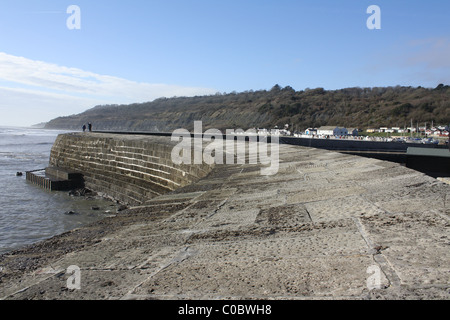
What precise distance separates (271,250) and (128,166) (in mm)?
11720

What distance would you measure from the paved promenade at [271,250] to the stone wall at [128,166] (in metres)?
4.22

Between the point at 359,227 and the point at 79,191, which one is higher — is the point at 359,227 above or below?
above

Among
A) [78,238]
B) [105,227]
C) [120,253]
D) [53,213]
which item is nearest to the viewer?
[120,253]

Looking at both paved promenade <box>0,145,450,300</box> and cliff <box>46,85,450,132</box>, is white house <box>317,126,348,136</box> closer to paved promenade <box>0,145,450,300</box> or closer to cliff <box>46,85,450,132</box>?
cliff <box>46,85,450,132</box>

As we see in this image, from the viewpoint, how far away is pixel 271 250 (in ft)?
7.79

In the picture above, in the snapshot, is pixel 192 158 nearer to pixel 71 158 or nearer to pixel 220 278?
pixel 220 278

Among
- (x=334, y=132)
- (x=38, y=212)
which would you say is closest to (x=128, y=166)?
(x=38, y=212)

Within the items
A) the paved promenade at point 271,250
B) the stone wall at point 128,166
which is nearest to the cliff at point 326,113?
the stone wall at point 128,166

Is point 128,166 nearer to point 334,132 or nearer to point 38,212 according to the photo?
point 38,212

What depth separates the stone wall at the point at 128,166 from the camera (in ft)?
33.6

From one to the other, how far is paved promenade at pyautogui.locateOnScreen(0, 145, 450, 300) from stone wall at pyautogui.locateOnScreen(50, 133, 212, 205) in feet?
13.8

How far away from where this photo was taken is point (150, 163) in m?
11.8
